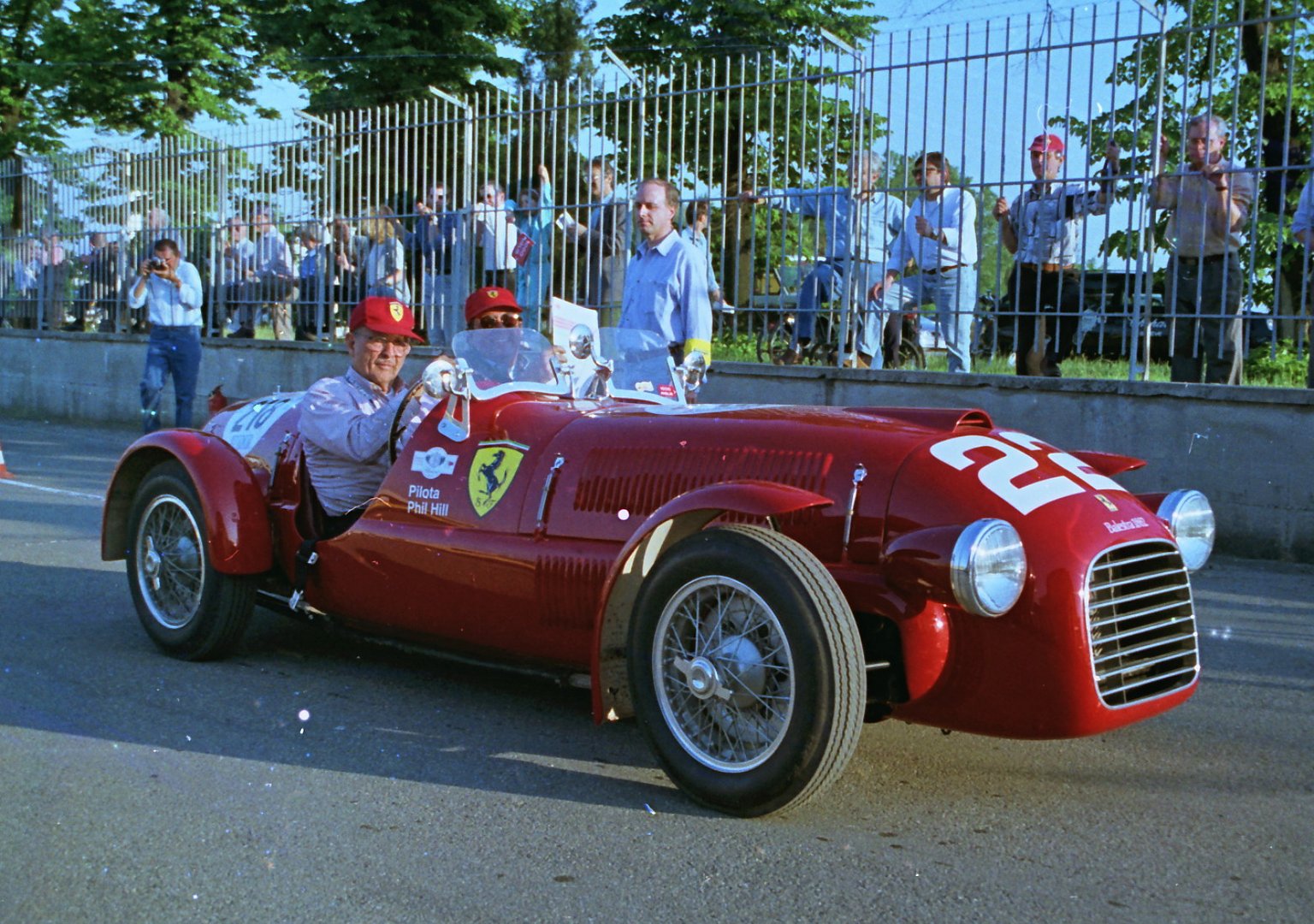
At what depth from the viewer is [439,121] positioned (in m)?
12.7

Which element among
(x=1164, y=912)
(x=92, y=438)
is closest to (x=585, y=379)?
(x=1164, y=912)

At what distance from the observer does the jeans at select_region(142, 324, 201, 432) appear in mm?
13492

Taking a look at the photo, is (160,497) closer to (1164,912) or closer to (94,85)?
(1164,912)

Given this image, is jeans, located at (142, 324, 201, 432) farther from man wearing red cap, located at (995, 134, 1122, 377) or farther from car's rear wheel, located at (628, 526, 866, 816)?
car's rear wheel, located at (628, 526, 866, 816)

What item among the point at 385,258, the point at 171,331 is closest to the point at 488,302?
the point at 385,258

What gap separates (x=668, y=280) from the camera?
7176 mm

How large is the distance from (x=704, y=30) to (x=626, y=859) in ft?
81.8

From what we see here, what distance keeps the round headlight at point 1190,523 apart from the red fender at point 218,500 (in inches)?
120

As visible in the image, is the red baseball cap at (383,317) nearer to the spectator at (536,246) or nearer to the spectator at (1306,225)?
the spectator at (1306,225)

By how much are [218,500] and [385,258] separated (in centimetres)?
843

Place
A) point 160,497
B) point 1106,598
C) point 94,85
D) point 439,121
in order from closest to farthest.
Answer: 1. point 1106,598
2. point 160,497
3. point 439,121
4. point 94,85

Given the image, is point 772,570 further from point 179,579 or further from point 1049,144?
point 1049,144

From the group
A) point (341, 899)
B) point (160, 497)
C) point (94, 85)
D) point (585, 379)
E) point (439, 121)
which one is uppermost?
point (94, 85)

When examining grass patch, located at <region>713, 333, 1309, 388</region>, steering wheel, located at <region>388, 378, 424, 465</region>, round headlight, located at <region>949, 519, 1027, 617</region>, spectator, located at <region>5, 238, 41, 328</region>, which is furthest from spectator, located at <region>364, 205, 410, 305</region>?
round headlight, located at <region>949, 519, 1027, 617</region>
